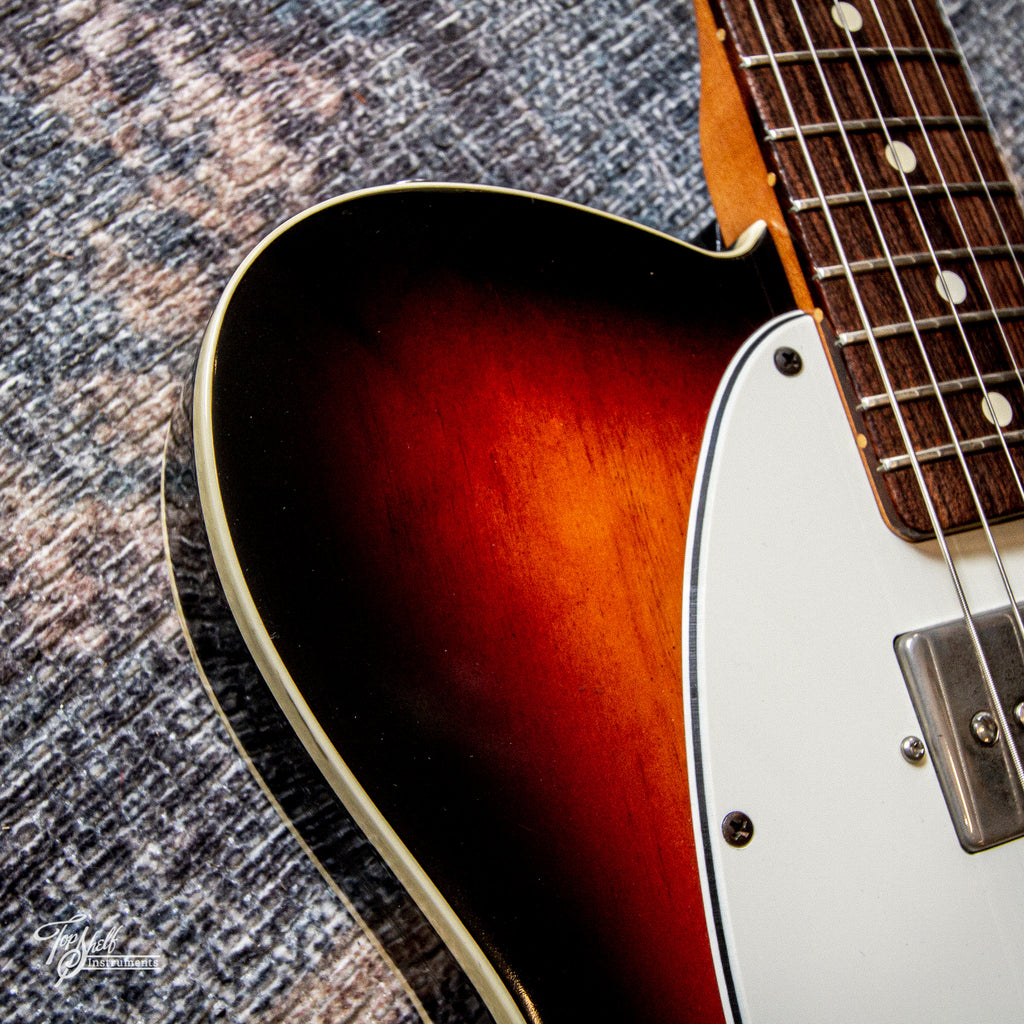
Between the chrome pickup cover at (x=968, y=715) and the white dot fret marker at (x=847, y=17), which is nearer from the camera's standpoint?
the chrome pickup cover at (x=968, y=715)

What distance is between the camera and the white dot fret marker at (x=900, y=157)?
0.52 metres

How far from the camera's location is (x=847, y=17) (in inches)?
21.2

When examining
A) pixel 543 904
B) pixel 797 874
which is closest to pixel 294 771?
pixel 543 904

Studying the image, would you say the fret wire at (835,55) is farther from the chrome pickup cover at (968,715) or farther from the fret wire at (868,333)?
the chrome pickup cover at (968,715)

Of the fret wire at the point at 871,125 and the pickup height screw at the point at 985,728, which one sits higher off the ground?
the fret wire at the point at 871,125

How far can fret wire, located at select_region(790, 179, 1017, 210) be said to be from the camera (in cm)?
50

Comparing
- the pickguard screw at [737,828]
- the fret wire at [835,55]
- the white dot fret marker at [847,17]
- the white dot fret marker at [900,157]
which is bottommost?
the pickguard screw at [737,828]

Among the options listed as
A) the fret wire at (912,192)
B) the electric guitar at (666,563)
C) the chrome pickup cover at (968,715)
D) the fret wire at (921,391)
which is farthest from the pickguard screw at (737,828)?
the fret wire at (912,192)

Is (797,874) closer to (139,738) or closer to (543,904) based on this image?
(543,904)

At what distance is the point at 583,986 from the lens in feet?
1.31

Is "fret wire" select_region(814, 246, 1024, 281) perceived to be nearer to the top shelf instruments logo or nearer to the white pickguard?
the white pickguard

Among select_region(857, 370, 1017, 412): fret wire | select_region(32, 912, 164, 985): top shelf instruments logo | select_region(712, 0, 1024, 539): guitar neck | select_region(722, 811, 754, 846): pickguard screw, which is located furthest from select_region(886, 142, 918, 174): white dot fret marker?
select_region(32, 912, 164, 985): top shelf instruments logo

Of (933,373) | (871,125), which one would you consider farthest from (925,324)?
(871,125)

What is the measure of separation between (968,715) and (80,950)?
21.4 inches
